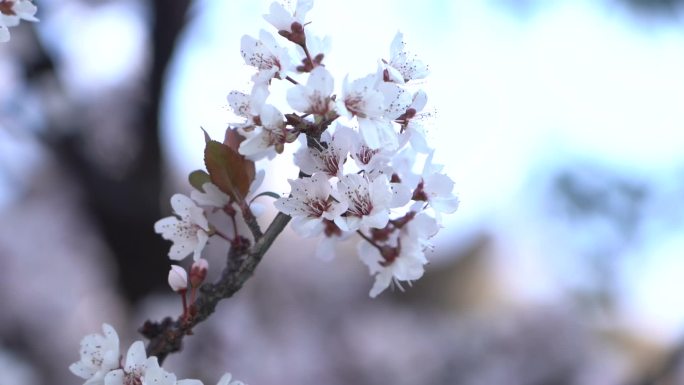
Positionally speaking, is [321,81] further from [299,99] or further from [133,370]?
[133,370]

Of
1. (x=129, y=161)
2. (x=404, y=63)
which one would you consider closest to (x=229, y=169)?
(x=404, y=63)

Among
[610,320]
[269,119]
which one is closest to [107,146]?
[269,119]

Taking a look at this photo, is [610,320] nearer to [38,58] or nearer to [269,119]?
[38,58]

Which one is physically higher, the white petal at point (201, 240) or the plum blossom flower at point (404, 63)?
the plum blossom flower at point (404, 63)

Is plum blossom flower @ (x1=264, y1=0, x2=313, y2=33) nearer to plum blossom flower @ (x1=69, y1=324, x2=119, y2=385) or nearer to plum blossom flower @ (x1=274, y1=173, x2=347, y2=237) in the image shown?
plum blossom flower @ (x1=274, y1=173, x2=347, y2=237)

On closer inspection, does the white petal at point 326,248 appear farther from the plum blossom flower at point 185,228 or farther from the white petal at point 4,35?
the white petal at point 4,35

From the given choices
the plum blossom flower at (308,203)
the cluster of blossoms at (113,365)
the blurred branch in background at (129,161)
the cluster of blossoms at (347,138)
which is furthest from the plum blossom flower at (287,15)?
the blurred branch in background at (129,161)
